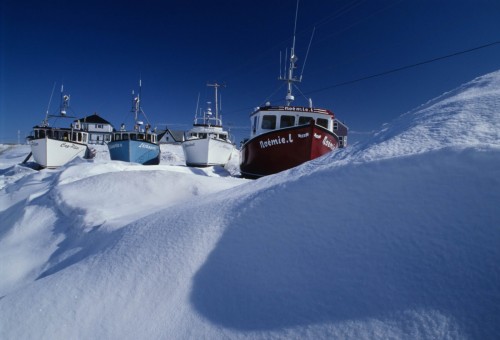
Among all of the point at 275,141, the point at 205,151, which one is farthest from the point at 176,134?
the point at 275,141

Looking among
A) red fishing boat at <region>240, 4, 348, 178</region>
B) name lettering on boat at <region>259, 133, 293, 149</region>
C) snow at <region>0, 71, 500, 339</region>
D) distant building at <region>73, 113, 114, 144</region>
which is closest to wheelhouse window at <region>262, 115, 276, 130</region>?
red fishing boat at <region>240, 4, 348, 178</region>

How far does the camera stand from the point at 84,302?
149 cm

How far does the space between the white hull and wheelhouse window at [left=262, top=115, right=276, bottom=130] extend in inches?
549

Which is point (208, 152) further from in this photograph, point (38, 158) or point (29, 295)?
point (29, 295)

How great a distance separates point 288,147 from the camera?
8625 millimetres

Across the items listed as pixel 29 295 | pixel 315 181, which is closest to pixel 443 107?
pixel 315 181

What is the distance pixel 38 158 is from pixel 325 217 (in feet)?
65.7

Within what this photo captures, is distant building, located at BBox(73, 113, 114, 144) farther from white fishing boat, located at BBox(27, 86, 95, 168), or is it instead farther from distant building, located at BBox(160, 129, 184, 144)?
white fishing boat, located at BBox(27, 86, 95, 168)

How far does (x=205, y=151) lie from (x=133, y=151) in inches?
184

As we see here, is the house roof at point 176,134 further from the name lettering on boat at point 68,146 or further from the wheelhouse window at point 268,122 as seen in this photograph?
the wheelhouse window at point 268,122

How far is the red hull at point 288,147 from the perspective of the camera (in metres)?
8.35

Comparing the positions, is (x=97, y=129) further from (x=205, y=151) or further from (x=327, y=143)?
(x=327, y=143)

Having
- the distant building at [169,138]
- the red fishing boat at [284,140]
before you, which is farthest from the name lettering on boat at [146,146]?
the distant building at [169,138]

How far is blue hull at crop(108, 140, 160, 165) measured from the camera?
50.6 feet
